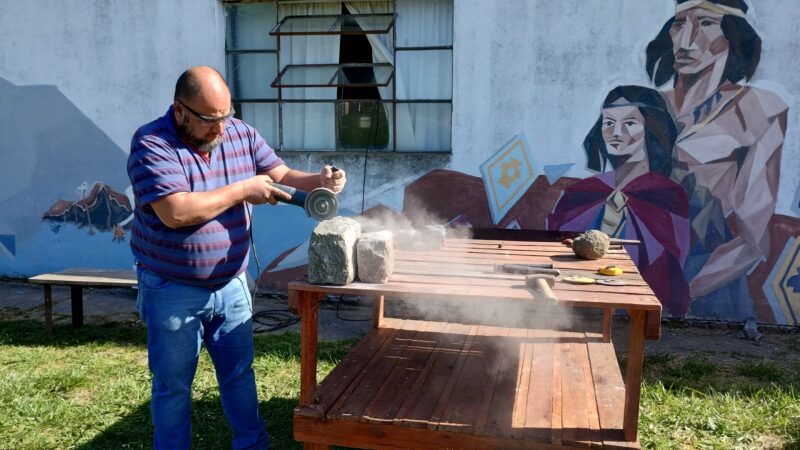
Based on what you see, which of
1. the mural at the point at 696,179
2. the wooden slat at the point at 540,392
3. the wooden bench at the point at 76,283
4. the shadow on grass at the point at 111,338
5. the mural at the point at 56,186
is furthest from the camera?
the mural at the point at 56,186

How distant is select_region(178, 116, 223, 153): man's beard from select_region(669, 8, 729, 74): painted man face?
4.25 m

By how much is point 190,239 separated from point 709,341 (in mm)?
4388

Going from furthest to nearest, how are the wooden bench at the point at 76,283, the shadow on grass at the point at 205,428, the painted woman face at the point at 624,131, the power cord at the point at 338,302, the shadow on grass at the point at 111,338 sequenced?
the power cord at the point at 338,302 → the painted woman face at the point at 624,131 → the wooden bench at the point at 76,283 → the shadow on grass at the point at 111,338 → the shadow on grass at the point at 205,428

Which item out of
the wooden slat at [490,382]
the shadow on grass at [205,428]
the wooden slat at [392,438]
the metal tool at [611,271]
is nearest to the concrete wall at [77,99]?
the shadow on grass at [205,428]

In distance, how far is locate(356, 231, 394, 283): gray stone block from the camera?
8.49 ft

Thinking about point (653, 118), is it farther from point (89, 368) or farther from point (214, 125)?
point (89, 368)

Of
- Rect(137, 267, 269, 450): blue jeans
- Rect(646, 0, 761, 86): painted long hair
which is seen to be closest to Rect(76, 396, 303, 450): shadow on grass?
Rect(137, 267, 269, 450): blue jeans

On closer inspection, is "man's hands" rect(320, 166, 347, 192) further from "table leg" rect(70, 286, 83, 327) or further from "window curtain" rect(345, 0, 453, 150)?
"table leg" rect(70, 286, 83, 327)

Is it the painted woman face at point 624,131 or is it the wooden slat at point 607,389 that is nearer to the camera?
the wooden slat at point 607,389

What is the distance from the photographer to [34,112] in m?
6.57

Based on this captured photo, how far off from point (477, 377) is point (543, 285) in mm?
935

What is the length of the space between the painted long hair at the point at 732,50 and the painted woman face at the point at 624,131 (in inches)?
15.8

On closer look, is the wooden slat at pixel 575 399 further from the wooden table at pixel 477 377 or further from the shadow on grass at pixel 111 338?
the shadow on grass at pixel 111 338

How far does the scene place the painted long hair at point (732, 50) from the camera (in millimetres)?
5043
